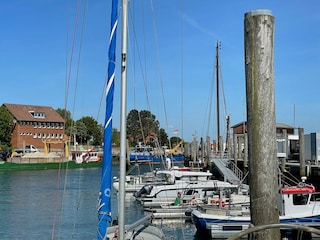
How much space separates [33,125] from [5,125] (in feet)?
25.1

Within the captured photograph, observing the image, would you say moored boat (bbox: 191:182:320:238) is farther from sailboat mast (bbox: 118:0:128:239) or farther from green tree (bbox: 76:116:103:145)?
green tree (bbox: 76:116:103:145)

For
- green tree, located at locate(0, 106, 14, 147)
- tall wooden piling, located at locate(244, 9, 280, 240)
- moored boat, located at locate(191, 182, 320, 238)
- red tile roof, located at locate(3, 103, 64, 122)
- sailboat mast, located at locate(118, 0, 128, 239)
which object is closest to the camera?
tall wooden piling, located at locate(244, 9, 280, 240)

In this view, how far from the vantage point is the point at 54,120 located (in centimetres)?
11819

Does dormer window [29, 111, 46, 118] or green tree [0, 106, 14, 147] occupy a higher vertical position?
dormer window [29, 111, 46, 118]

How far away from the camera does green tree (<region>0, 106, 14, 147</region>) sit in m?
107

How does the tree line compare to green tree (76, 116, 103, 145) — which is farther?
green tree (76, 116, 103, 145)

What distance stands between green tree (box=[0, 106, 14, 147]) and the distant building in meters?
1.75

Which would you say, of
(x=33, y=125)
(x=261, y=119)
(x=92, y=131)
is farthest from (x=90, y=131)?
(x=261, y=119)

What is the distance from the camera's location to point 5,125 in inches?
4227

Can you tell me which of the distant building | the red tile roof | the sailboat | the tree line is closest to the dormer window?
the distant building

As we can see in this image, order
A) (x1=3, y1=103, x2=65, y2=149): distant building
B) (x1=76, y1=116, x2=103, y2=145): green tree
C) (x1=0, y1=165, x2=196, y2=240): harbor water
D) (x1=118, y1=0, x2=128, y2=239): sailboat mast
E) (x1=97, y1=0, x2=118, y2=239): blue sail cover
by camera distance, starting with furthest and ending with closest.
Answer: (x1=76, y1=116, x2=103, y2=145): green tree < (x1=3, y1=103, x2=65, y2=149): distant building < (x1=0, y1=165, x2=196, y2=240): harbor water < (x1=97, y1=0, x2=118, y2=239): blue sail cover < (x1=118, y1=0, x2=128, y2=239): sailboat mast

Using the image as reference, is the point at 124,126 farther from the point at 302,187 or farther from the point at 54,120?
the point at 54,120

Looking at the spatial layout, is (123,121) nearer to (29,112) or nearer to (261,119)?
(261,119)

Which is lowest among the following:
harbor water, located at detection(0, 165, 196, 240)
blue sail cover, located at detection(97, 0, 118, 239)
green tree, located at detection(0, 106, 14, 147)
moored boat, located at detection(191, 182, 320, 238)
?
harbor water, located at detection(0, 165, 196, 240)
